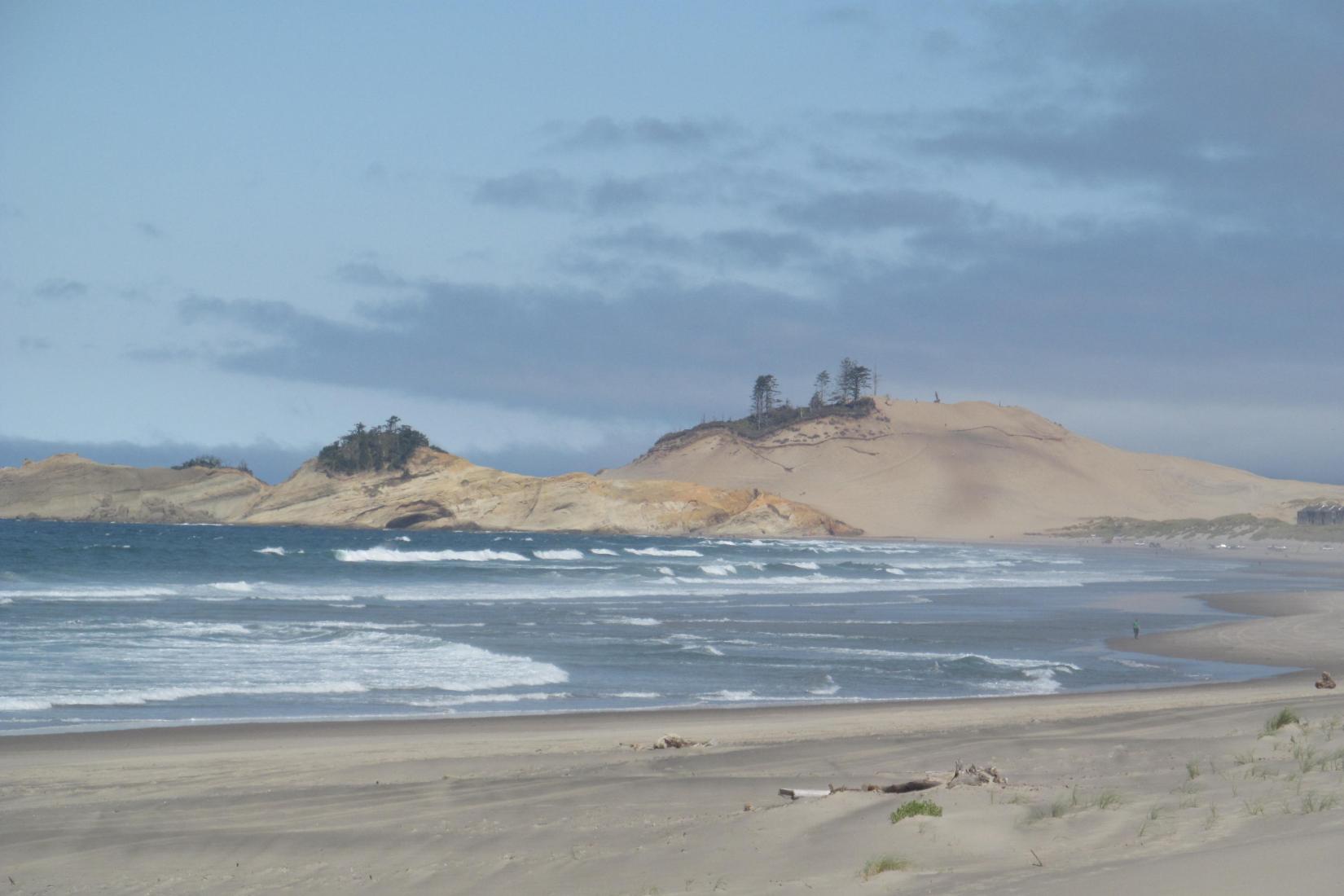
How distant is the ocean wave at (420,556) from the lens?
59875 mm

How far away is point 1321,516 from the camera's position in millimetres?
108938

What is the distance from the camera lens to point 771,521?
11369 cm

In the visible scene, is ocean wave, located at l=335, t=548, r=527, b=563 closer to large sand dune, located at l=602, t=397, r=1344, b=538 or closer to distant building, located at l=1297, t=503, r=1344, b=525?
large sand dune, located at l=602, t=397, r=1344, b=538

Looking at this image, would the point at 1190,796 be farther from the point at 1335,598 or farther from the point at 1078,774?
the point at 1335,598

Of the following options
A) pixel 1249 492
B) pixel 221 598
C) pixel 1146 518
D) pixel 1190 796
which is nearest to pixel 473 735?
pixel 1190 796

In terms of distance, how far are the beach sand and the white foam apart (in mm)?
50446

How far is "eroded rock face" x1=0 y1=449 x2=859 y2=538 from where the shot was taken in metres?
108

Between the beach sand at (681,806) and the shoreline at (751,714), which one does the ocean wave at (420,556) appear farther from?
the beach sand at (681,806)

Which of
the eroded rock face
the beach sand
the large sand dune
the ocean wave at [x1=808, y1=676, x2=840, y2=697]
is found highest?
the large sand dune

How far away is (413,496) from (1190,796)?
4025 inches

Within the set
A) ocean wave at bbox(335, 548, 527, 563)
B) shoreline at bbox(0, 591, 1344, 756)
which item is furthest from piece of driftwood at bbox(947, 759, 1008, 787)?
ocean wave at bbox(335, 548, 527, 563)

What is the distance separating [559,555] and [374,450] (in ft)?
166

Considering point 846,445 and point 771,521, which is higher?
point 846,445

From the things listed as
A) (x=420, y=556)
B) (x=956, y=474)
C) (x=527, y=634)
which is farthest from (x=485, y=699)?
(x=956, y=474)
